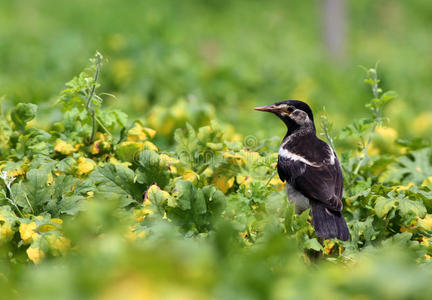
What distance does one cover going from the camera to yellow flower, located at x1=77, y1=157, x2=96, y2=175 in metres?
3.95

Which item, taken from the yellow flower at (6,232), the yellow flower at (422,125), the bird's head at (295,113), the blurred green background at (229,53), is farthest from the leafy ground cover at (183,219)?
the yellow flower at (422,125)

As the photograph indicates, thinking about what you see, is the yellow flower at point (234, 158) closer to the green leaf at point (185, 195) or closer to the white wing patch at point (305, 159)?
the white wing patch at point (305, 159)

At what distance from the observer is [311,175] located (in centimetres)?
396

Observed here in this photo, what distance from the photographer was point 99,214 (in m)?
2.35

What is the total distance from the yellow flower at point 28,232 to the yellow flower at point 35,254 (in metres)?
0.10

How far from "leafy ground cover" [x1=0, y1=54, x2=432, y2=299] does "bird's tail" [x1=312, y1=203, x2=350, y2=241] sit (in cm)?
8

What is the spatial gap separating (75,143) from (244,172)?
127cm

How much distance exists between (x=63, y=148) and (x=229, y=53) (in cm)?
1331

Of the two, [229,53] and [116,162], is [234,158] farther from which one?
[229,53]

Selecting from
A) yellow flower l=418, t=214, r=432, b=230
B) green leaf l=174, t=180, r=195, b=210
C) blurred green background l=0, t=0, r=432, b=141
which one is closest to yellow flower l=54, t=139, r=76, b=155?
green leaf l=174, t=180, r=195, b=210

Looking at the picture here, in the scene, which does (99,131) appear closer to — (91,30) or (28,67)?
(28,67)

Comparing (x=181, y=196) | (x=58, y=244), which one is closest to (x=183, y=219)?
(x=181, y=196)

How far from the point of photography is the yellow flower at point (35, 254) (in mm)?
2944

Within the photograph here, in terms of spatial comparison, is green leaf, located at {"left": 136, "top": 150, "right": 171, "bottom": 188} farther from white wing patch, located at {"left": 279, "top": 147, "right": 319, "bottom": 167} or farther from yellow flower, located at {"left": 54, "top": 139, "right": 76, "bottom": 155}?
white wing patch, located at {"left": 279, "top": 147, "right": 319, "bottom": 167}
